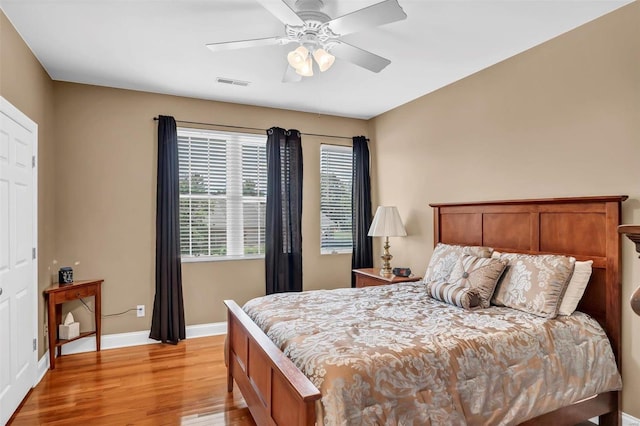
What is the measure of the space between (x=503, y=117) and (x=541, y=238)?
1.13m

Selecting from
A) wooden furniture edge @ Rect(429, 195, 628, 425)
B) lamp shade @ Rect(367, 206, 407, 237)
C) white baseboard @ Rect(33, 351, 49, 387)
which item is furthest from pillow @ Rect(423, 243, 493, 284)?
white baseboard @ Rect(33, 351, 49, 387)

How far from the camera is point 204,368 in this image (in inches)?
138

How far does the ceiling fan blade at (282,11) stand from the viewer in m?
2.03

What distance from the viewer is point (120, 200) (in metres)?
4.12

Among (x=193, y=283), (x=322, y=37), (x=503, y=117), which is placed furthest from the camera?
(x=193, y=283)

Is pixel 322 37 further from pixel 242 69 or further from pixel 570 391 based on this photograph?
pixel 570 391

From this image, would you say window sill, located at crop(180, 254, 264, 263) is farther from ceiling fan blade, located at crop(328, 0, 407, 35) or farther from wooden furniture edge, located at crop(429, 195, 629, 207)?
ceiling fan blade, located at crop(328, 0, 407, 35)

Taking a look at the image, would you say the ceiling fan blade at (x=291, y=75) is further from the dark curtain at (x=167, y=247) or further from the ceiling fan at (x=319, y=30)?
the dark curtain at (x=167, y=247)

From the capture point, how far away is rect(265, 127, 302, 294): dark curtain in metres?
4.67

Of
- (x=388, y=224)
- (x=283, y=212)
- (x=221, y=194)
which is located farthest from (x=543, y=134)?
(x=221, y=194)

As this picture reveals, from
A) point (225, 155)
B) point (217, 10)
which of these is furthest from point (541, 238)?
point (225, 155)

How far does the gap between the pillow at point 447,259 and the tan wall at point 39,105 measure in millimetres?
3367

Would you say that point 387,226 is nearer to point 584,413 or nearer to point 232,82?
point 232,82

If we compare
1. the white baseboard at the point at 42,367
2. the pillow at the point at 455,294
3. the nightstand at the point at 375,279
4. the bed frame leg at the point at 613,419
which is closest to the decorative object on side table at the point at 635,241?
the pillow at the point at 455,294
